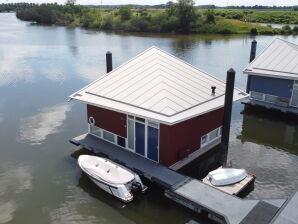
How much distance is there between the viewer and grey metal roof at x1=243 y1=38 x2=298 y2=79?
2169 cm

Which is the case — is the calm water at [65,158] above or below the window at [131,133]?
below

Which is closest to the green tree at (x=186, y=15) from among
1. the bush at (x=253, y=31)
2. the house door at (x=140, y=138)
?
the bush at (x=253, y=31)

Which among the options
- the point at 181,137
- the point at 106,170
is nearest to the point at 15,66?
the point at 106,170

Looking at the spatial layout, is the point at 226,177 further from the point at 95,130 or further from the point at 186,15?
the point at 186,15

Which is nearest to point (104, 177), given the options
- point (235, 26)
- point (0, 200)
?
point (0, 200)

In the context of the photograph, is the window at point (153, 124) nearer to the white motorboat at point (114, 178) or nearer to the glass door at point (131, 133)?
the glass door at point (131, 133)

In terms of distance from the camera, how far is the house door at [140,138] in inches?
580

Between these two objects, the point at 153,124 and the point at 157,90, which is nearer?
the point at 153,124

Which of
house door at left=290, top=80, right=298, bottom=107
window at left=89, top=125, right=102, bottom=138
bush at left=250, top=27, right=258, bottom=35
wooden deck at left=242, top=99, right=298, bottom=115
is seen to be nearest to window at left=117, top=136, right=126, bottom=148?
window at left=89, top=125, right=102, bottom=138

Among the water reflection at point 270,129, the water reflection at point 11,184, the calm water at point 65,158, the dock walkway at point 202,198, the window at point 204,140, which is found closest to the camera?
the dock walkway at point 202,198

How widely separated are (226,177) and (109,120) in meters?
6.48

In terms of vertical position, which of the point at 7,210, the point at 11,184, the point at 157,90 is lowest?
the point at 7,210

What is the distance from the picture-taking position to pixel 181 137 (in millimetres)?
14453

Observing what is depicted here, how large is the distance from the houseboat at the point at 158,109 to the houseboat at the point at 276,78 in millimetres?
6277
